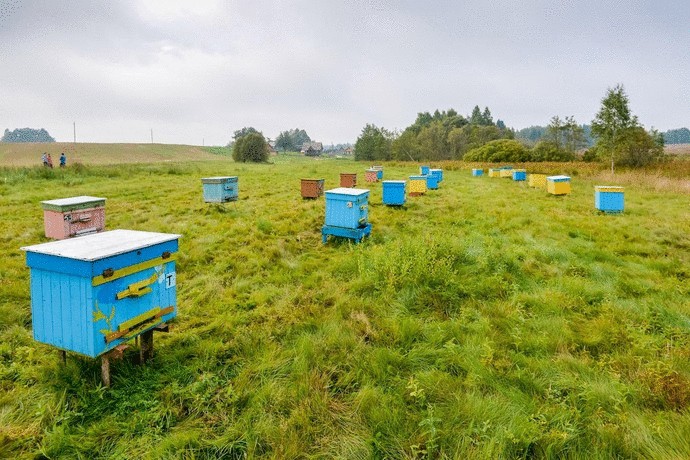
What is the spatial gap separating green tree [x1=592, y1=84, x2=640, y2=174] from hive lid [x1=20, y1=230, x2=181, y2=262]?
34681 millimetres

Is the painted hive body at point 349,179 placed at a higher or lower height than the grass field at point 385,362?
higher

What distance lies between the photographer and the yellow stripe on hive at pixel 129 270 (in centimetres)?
289

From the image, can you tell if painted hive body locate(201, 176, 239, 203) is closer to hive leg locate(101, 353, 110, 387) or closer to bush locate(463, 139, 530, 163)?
hive leg locate(101, 353, 110, 387)

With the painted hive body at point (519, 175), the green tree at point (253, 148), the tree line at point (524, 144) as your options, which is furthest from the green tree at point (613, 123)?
the green tree at point (253, 148)

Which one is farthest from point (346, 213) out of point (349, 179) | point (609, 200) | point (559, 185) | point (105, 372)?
point (559, 185)

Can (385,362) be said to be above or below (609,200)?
below

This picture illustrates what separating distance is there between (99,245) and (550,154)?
5980 cm

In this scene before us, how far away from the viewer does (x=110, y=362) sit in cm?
353

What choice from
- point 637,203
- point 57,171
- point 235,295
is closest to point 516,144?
→ point 637,203

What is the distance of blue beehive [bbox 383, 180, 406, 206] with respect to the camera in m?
11.9

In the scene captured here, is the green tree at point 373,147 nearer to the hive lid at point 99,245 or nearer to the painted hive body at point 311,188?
the painted hive body at point 311,188

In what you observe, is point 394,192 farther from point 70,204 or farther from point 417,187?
point 70,204

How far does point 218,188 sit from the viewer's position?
10.8m

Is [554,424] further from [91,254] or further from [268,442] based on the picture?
[91,254]
